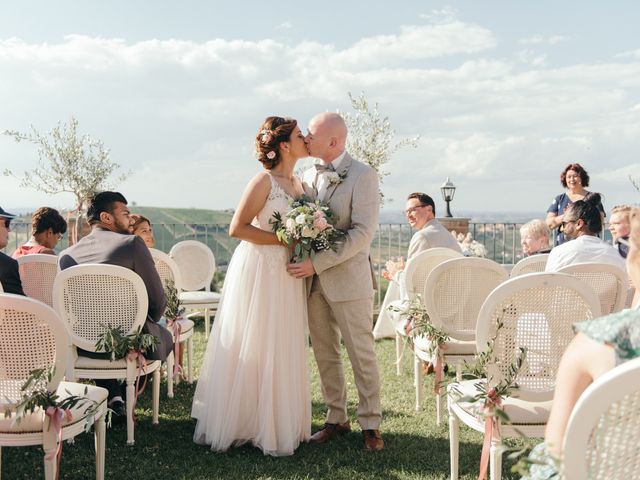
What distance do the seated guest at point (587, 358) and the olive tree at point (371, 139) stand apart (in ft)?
35.4

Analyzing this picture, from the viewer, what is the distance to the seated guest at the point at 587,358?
1742mm

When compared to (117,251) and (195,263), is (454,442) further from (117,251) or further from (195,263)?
(195,263)

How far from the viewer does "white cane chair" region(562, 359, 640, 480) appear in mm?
1542

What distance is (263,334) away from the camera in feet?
14.5

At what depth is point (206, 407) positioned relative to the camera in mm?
4535

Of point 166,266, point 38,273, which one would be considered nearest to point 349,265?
point 166,266

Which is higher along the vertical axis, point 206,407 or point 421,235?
point 421,235

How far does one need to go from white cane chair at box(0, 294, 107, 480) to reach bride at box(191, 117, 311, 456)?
4.50 ft

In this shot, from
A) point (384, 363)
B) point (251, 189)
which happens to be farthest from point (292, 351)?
point (384, 363)

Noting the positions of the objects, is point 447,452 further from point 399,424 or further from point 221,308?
point 221,308

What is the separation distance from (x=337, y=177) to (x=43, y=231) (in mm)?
2963

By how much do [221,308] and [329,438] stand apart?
120 cm

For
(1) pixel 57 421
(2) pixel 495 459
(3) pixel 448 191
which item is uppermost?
(3) pixel 448 191

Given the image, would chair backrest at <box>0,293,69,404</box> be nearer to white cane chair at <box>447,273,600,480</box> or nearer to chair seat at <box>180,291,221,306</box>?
white cane chair at <box>447,273,600,480</box>
